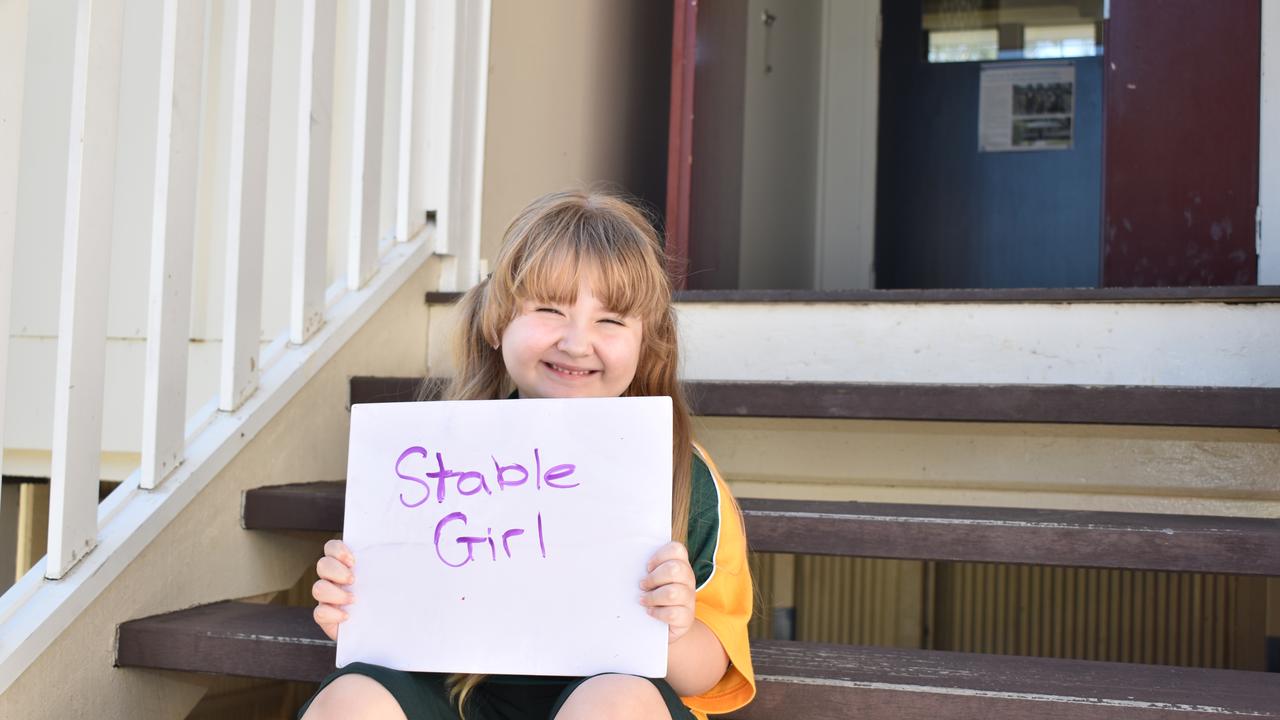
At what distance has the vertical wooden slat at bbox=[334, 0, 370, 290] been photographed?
6.30 feet

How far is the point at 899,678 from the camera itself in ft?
3.84

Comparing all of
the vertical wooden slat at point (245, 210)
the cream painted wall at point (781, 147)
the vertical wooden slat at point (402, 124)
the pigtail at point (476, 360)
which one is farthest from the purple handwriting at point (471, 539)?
the cream painted wall at point (781, 147)

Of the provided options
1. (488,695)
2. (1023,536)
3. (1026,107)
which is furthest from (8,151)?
(1026,107)

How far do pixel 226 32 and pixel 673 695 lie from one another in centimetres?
170

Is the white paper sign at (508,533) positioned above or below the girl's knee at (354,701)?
above

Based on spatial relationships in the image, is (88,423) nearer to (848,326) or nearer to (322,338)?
(322,338)

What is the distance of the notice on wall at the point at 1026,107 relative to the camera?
13.6 ft

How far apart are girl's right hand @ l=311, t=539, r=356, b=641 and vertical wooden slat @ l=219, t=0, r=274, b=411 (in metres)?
0.61

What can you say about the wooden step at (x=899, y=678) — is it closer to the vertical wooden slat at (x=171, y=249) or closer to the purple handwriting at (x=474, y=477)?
the vertical wooden slat at (x=171, y=249)

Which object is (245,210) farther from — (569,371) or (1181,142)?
(1181,142)

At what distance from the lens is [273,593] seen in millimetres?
1659

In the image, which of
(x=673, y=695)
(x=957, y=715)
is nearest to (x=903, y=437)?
(x=957, y=715)

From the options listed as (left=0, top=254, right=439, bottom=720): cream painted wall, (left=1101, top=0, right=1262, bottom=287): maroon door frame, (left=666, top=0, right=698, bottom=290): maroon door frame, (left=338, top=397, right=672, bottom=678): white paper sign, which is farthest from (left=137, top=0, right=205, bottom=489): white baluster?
(left=1101, top=0, right=1262, bottom=287): maroon door frame

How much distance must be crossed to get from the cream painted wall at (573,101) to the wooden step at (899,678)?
110 cm
